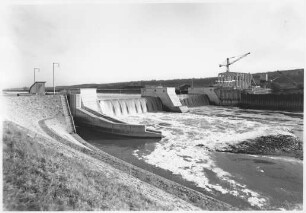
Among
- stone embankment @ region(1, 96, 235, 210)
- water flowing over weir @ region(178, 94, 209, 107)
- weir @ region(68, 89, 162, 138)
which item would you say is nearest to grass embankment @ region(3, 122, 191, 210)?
stone embankment @ region(1, 96, 235, 210)

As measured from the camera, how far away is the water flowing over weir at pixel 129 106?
30141mm

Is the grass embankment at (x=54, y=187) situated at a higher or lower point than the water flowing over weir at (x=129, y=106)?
lower

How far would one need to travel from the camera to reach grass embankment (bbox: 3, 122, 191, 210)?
18.2ft

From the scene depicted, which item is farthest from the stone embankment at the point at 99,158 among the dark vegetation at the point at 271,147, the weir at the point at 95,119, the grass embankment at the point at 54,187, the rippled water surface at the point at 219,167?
the dark vegetation at the point at 271,147

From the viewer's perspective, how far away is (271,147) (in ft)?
54.1

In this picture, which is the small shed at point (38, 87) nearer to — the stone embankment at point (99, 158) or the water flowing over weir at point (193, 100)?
the stone embankment at point (99, 158)

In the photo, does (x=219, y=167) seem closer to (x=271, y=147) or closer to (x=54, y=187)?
(x=271, y=147)

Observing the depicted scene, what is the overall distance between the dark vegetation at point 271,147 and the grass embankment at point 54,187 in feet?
35.7

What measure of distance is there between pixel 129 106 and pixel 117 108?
2.41m

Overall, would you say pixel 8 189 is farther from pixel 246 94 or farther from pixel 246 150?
pixel 246 94

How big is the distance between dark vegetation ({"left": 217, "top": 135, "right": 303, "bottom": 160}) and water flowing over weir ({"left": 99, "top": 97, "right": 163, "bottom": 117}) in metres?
17.6

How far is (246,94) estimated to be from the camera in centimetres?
4869

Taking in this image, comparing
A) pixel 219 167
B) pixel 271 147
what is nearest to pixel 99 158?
pixel 219 167

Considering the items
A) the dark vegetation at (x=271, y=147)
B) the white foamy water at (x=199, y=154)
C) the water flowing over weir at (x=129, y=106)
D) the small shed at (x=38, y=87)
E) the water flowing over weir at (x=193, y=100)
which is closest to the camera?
the white foamy water at (x=199, y=154)
